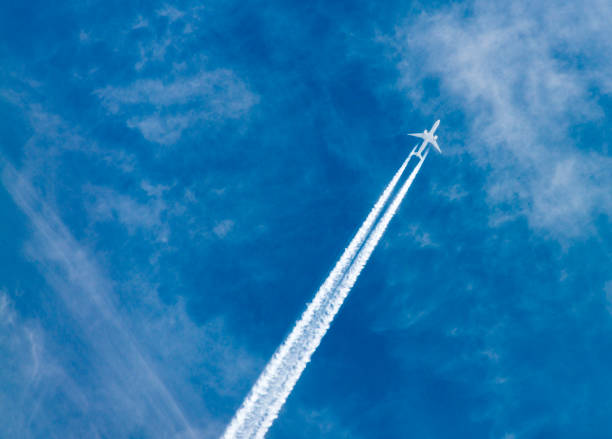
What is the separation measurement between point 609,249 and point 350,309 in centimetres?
4833

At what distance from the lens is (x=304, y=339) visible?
84.1 meters

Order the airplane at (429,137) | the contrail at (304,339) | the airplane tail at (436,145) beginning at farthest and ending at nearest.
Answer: the airplane tail at (436,145) < the airplane at (429,137) < the contrail at (304,339)

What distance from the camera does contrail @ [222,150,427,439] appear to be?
81375mm

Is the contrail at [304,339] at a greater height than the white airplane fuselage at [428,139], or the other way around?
the white airplane fuselage at [428,139]

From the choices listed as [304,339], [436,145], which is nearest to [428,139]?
[436,145]

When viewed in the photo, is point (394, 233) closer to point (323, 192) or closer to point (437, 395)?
point (323, 192)

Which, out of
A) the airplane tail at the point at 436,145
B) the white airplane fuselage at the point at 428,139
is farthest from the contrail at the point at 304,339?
the airplane tail at the point at 436,145

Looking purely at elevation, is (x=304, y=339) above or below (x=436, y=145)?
below

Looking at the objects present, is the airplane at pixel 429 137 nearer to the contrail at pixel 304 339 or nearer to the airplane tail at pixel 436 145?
the airplane tail at pixel 436 145

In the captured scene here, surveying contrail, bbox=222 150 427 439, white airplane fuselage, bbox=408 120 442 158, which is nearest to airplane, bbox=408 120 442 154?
white airplane fuselage, bbox=408 120 442 158

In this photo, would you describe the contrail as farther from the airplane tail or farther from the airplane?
the airplane tail

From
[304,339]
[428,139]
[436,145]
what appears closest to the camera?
[304,339]

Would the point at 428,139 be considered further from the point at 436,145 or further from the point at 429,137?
the point at 436,145

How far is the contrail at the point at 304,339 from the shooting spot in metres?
81.4
